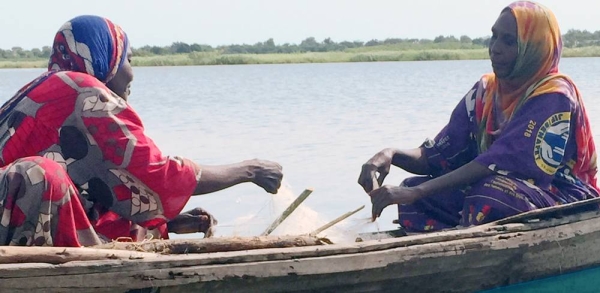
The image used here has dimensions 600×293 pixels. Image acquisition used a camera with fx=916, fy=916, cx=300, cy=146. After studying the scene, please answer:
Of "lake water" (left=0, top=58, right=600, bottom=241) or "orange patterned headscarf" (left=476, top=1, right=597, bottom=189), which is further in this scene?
"lake water" (left=0, top=58, right=600, bottom=241)

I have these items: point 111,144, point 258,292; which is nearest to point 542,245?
point 258,292

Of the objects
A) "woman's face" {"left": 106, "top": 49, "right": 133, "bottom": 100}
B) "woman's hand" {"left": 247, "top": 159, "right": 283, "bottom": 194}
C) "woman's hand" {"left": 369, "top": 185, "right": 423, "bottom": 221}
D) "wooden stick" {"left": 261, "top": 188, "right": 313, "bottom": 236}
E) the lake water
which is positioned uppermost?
"woman's face" {"left": 106, "top": 49, "right": 133, "bottom": 100}

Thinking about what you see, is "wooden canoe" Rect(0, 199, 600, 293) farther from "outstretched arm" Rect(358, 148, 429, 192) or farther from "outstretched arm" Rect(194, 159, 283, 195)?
"outstretched arm" Rect(358, 148, 429, 192)

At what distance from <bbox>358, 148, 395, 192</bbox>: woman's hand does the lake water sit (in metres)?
0.27

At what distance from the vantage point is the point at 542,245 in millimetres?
3740

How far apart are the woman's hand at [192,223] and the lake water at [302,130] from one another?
0.17m

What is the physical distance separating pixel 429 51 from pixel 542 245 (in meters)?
34.0

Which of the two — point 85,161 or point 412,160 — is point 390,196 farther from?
point 85,161

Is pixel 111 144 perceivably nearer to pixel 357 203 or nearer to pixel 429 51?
pixel 357 203

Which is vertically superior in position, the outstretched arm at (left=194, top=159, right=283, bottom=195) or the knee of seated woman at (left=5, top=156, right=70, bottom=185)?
the knee of seated woman at (left=5, top=156, right=70, bottom=185)

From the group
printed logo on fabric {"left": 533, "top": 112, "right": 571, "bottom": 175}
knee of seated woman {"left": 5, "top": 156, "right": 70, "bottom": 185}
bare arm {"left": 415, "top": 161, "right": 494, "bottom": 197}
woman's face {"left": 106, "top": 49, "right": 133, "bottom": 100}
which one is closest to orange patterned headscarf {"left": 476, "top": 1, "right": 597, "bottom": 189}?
printed logo on fabric {"left": 533, "top": 112, "right": 571, "bottom": 175}

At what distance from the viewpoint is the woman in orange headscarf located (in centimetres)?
367

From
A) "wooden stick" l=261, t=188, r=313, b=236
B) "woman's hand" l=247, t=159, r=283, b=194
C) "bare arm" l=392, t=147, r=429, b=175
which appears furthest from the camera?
"bare arm" l=392, t=147, r=429, b=175

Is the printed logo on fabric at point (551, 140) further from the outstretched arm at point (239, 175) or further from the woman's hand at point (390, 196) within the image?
the outstretched arm at point (239, 175)
